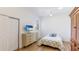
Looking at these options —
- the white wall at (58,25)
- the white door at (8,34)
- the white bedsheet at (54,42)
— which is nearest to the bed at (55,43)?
the white bedsheet at (54,42)

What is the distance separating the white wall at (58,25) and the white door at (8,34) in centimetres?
372

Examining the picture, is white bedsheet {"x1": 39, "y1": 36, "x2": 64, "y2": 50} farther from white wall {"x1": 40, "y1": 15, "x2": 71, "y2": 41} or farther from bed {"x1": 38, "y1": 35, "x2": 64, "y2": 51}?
white wall {"x1": 40, "y1": 15, "x2": 71, "y2": 41}

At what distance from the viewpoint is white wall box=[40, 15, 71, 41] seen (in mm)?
6447

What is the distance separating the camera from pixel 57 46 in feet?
14.0

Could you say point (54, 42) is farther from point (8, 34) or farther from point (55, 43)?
point (8, 34)

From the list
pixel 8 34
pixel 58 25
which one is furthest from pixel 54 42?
pixel 58 25

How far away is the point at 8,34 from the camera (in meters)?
3.55

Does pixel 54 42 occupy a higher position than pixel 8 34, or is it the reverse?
pixel 8 34

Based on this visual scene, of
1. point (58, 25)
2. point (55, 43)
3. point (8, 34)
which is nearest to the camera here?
point (8, 34)

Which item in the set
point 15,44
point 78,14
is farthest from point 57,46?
point 78,14

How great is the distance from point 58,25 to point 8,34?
4428mm

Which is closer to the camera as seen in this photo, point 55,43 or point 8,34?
point 8,34
